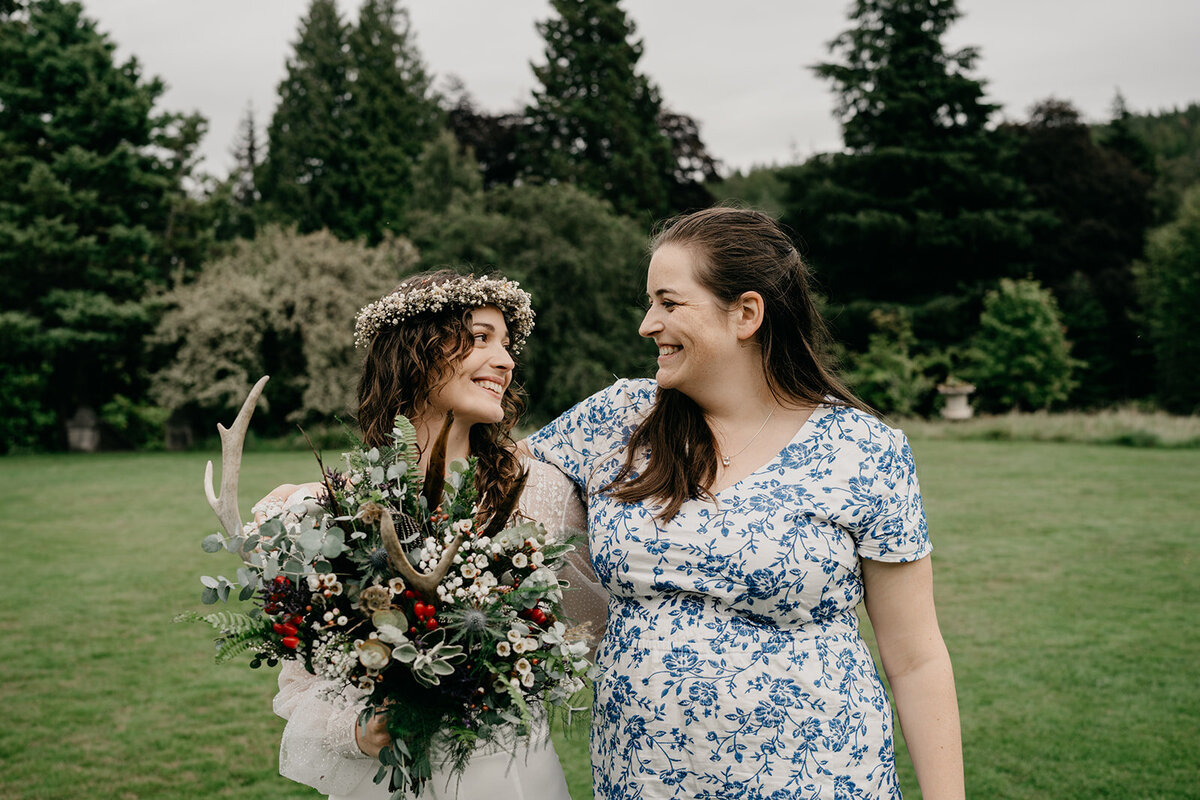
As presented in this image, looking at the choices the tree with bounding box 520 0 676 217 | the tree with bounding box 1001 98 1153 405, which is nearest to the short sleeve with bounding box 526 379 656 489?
the tree with bounding box 520 0 676 217

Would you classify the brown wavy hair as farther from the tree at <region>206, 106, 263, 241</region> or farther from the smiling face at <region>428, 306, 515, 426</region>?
the tree at <region>206, 106, 263, 241</region>

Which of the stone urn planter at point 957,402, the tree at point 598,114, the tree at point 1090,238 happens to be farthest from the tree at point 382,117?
the tree at point 1090,238

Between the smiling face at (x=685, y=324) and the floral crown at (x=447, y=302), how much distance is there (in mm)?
543

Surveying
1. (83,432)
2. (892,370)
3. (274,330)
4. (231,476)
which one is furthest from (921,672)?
(83,432)

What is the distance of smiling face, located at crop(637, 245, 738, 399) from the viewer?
2.42 meters

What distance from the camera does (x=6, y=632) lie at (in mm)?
8281

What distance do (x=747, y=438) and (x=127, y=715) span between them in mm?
5823

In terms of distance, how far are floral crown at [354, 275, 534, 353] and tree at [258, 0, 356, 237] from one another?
112 ft

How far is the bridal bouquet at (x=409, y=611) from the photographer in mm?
1940

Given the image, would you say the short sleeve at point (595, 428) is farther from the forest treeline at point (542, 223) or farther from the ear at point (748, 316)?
the forest treeline at point (542, 223)

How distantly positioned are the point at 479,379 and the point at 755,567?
3.67ft

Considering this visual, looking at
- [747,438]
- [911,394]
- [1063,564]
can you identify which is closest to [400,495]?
[747,438]

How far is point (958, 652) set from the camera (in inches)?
297

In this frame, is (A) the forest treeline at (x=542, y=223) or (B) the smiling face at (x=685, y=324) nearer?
(B) the smiling face at (x=685, y=324)
